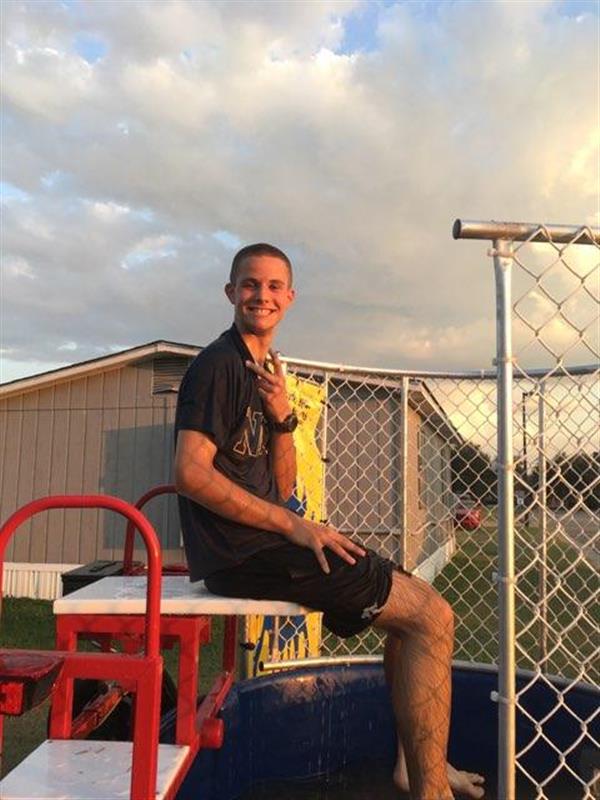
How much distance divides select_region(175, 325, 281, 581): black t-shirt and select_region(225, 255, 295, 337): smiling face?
0.08 meters

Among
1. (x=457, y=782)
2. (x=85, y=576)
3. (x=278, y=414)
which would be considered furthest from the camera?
(x=85, y=576)

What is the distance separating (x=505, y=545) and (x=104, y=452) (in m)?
8.99

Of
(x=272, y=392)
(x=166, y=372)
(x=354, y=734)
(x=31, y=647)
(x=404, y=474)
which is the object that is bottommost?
(x=31, y=647)

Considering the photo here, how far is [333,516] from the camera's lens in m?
9.76

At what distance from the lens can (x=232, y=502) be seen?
212 cm

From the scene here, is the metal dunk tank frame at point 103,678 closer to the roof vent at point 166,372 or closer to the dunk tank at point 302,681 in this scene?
the dunk tank at point 302,681

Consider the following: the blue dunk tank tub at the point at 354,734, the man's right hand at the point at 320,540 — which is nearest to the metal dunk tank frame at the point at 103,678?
the man's right hand at the point at 320,540

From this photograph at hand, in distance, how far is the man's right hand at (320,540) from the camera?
2.12 m

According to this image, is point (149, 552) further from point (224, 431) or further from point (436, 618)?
point (436, 618)

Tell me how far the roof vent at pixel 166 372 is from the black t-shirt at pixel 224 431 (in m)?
7.79

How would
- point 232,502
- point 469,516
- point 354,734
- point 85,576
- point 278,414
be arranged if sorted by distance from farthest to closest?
point 469,516
point 354,734
point 85,576
point 278,414
point 232,502

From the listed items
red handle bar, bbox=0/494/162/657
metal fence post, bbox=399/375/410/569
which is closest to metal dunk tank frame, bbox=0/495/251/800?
red handle bar, bbox=0/494/162/657

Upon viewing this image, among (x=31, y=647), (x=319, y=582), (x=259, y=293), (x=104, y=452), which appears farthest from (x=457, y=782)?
(x=104, y=452)

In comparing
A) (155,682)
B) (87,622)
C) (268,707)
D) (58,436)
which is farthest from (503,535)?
(58,436)
